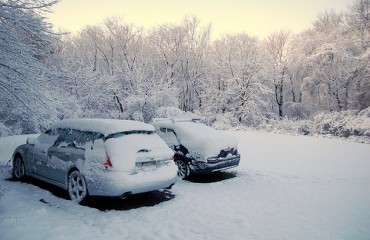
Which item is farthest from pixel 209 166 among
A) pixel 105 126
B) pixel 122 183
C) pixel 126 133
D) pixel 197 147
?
pixel 105 126

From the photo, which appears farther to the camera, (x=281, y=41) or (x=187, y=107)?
(x=281, y=41)

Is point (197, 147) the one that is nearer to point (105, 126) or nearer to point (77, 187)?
point (105, 126)

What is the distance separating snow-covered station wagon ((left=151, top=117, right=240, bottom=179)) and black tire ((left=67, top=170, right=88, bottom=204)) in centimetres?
315

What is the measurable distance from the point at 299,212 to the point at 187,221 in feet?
7.44

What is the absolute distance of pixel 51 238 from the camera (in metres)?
4.52

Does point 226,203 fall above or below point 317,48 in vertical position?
below

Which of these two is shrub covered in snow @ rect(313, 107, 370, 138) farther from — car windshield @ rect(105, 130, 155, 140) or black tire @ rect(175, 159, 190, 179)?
car windshield @ rect(105, 130, 155, 140)

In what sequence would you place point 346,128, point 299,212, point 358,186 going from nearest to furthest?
point 299,212 < point 358,186 < point 346,128

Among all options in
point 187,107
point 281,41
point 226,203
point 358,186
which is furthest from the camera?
point 281,41

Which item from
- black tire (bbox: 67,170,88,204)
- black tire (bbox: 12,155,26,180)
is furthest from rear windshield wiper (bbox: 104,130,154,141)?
black tire (bbox: 12,155,26,180)

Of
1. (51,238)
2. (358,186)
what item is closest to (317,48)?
(358,186)

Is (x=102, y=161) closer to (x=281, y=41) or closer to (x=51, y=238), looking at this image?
(x=51, y=238)

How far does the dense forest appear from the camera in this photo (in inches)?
1123

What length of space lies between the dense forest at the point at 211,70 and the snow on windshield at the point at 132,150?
1585 cm
